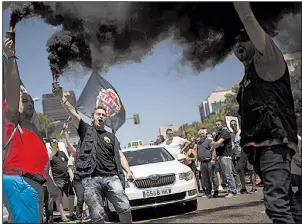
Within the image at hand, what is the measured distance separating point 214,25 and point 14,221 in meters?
1.98

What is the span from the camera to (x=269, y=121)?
2402mm

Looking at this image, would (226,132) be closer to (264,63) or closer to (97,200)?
(264,63)

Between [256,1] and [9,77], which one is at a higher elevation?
[256,1]

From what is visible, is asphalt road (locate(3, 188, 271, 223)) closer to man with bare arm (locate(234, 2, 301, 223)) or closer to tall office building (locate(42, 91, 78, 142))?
man with bare arm (locate(234, 2, 301, 223))

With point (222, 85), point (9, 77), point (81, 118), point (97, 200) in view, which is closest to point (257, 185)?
point (222, 85)

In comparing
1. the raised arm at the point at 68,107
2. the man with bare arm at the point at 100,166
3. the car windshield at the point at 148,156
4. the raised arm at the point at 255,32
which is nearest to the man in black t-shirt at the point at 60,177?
the man with bare arm at the point at 100,166

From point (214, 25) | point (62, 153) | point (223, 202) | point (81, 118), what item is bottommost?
point (223, 202)

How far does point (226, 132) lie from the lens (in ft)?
10.6

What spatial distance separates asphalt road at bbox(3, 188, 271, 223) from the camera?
3.00 meters

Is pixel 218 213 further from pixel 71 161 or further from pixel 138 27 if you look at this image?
pixel 138 27

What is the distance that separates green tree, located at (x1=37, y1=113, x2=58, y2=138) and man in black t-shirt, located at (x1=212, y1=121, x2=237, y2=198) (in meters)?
1.32

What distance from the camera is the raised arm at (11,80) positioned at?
2.45 metres

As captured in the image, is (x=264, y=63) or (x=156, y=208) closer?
(x=264, y=63)

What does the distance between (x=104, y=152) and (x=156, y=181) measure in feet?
2.39
